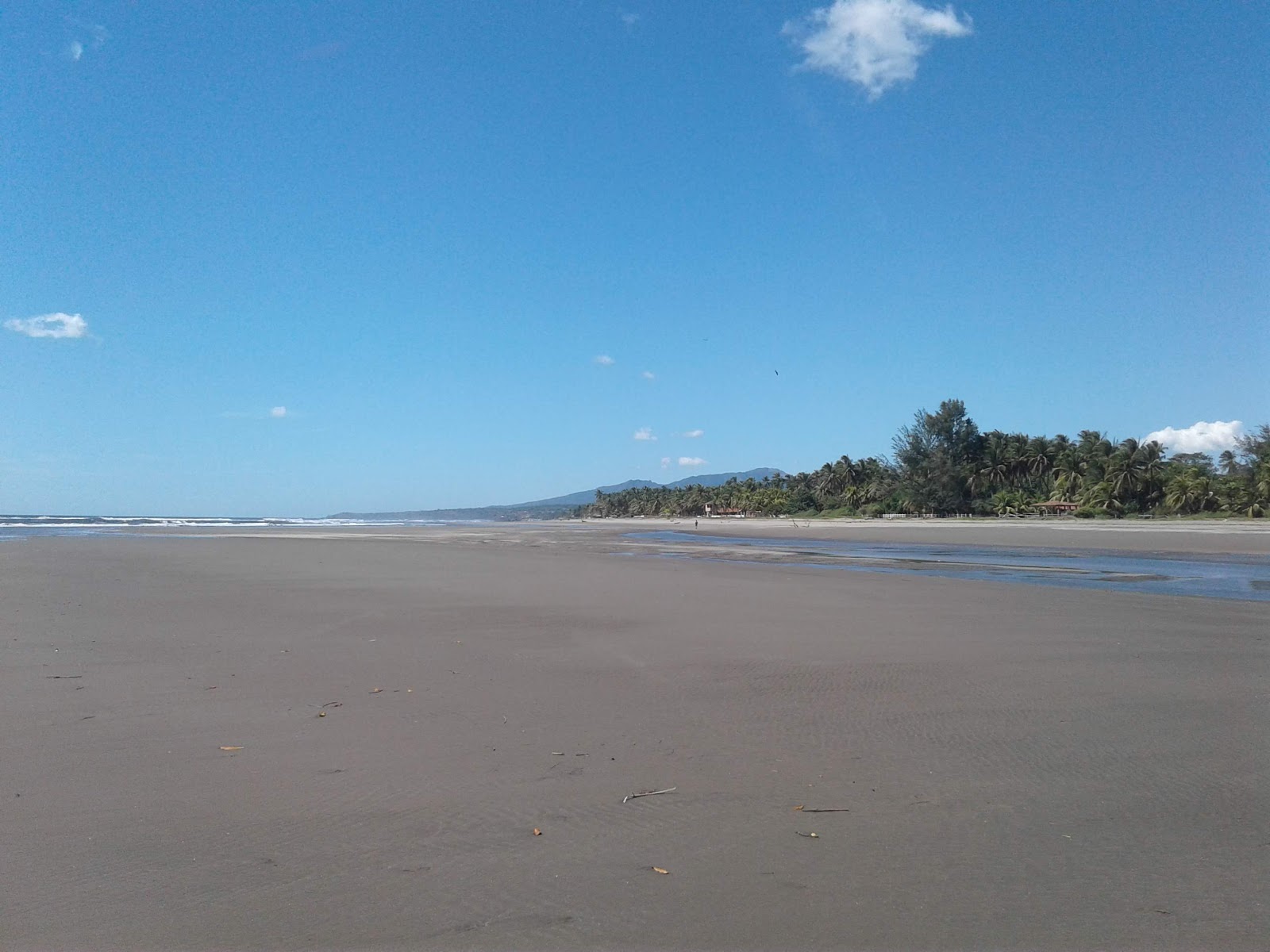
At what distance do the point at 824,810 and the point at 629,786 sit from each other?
110 centimetres

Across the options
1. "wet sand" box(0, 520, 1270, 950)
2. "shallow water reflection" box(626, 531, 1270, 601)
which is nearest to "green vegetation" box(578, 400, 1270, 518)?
"shallow water reflection" box(626, 531, 1270, 601)

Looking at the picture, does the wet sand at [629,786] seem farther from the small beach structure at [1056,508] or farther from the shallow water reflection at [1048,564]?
the small beach structure at [1056,508]

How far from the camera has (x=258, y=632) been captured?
9812 mm

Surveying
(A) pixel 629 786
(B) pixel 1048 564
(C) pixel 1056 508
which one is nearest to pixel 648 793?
(A) pixel 629 786

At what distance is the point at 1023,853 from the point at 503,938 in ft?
8.02

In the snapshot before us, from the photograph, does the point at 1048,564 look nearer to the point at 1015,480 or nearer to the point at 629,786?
the point at 629,786

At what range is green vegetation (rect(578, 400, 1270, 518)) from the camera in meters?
61.8

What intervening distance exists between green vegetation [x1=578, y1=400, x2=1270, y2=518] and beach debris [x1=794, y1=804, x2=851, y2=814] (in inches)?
2512

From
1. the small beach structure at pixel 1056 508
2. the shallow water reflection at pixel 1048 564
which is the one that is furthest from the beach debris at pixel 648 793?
the small beach structure at pixel 1056 508

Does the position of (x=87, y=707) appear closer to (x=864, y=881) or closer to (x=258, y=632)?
(x=258, y=632)

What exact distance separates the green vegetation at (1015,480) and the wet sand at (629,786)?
2397 inches

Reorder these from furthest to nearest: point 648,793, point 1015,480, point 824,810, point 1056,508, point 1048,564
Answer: point 1015,480 < point 1056,508 < point 1048,564 < point 648,793 < point 824,810

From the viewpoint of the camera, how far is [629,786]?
15.3 feet

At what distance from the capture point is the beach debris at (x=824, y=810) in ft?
14.0
